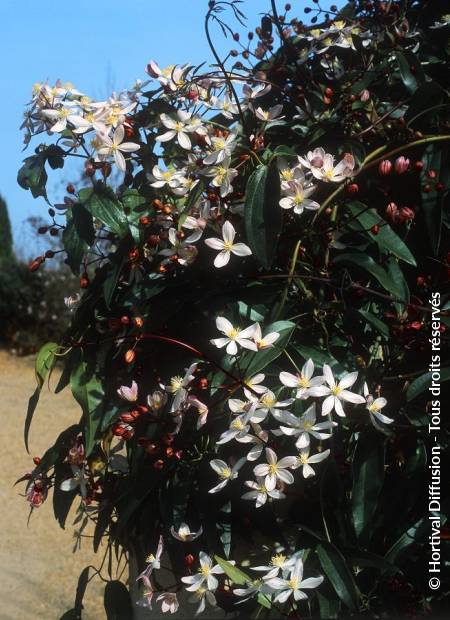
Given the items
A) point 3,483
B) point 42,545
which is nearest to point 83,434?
point 42,545

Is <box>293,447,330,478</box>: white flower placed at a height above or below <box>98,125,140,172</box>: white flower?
below

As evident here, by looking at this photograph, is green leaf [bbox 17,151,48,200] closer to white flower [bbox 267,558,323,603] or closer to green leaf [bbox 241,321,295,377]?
green leaf [bbox 241,321,295,377]

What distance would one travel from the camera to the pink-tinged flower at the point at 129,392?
4.95 ft

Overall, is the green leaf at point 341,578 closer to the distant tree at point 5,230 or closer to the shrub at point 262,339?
the shrub at point 262,339

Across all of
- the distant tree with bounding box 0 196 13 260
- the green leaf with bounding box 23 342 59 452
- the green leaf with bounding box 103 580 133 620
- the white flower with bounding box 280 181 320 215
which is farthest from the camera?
the distant tree with bounding box 0 196 13 260

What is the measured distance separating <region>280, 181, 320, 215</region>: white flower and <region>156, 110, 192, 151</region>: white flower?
246mm

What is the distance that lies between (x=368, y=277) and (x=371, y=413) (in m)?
0.30

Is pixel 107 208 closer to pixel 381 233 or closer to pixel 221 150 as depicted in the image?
pixel 221 150

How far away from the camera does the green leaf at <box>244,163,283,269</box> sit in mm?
1420

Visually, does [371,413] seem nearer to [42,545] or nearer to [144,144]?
[144,144]

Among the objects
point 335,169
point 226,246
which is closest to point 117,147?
point 226,246

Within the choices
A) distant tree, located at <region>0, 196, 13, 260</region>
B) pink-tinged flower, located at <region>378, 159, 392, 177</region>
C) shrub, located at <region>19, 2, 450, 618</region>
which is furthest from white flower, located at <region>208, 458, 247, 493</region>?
distant tree, located at <region>0, 196, 13, 260</region>

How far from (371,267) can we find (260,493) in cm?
44

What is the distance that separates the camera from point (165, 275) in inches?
63.5
